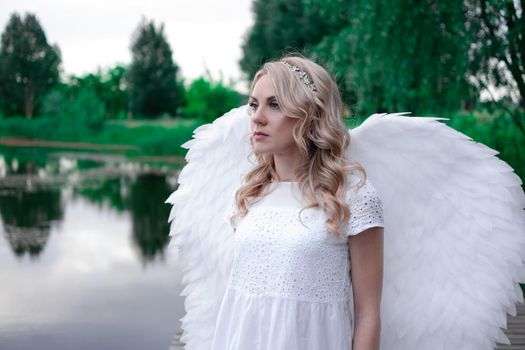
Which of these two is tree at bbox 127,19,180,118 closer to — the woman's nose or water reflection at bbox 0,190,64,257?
water reflection at bbox 0,190,64,257

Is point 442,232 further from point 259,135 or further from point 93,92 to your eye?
point 93,92

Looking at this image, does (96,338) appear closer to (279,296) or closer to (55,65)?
(279,296)

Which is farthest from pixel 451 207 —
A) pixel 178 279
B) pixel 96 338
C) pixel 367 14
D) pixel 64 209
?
pixel 64 209

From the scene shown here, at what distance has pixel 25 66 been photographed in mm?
38875

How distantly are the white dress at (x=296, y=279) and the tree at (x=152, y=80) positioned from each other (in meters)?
41.4

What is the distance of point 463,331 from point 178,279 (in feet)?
20.5

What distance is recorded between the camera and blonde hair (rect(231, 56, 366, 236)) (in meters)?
1.85

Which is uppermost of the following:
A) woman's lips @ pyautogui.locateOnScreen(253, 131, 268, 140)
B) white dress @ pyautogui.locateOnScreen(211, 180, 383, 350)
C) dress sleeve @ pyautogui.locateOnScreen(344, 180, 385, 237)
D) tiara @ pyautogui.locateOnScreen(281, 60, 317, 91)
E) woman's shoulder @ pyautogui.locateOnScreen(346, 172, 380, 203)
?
A: tiara @ pyautogui.locateOnScreen(281, 60, 317, 91)

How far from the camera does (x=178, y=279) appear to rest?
27.0ft

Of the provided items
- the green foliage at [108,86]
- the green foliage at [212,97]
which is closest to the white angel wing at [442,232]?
the green foliage at [212,97]

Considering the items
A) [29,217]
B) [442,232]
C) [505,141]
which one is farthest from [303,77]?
[29,217]

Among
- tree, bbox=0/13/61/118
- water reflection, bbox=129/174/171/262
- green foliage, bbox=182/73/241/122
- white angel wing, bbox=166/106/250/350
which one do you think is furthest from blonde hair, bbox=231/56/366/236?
tree, bbox=0/13/61/118

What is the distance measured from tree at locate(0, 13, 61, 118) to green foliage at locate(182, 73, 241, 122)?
958cm

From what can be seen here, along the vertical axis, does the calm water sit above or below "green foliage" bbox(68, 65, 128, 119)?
below
